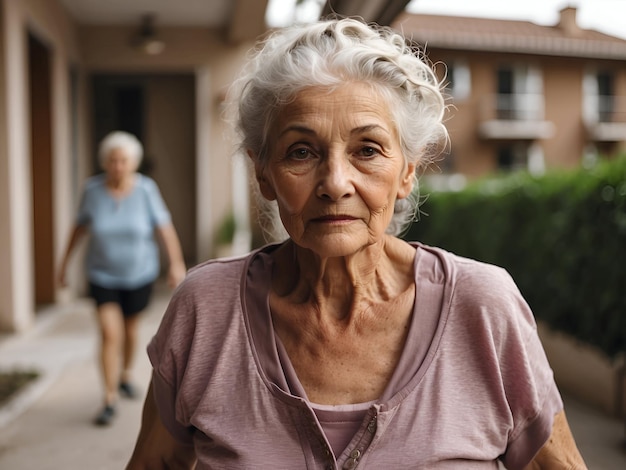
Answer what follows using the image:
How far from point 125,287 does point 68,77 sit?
551cm

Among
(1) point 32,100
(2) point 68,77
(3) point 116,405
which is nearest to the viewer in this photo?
(3) point 116,405

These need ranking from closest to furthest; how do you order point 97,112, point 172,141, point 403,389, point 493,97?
point 403,389 → point 97,112 → point 172,141 → point 493,97

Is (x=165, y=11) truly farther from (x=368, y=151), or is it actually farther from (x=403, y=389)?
(x=403, y=389)

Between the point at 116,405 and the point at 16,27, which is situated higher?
the point at 16,27

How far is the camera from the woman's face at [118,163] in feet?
14.8

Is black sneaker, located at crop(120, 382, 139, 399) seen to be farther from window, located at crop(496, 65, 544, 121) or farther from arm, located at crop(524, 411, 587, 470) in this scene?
window, located at crop(496, 65, 544, 121)

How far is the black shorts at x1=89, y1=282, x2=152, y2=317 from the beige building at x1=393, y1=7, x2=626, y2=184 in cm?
2102

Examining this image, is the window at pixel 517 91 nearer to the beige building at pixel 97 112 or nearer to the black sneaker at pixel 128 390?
the beige building at pixel 97 112

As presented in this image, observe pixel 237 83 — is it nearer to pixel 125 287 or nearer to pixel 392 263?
pixel 392 263

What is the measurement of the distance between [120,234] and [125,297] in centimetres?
42

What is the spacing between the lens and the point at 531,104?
88.1ft

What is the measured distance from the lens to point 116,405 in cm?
427

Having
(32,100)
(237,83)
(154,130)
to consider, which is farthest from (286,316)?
(154,130)

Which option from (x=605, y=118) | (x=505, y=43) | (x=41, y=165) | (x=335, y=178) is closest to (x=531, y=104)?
(x=605, y=118)
